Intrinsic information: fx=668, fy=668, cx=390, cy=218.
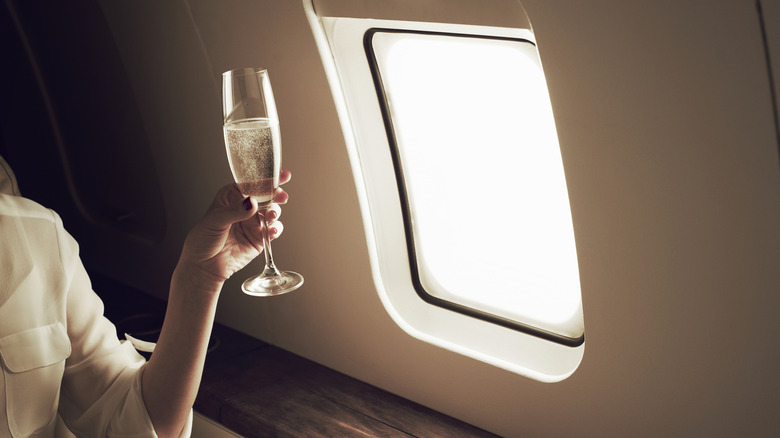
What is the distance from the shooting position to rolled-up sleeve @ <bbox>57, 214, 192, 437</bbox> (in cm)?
134

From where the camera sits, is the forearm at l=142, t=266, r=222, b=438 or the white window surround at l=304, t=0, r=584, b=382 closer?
the forearm at l=142, t=266, r=222, b=438

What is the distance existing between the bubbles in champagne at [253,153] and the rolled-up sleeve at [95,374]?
0.45 metres

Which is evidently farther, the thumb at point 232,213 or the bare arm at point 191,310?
the bare arm at point 191,310

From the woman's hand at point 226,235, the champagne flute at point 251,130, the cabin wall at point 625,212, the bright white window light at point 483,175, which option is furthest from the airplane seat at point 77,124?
the champagne flute at point 251,130

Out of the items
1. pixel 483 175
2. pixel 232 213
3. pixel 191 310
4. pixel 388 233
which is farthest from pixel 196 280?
pixel 483 175

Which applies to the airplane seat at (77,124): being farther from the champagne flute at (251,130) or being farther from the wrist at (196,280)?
the champagne flute at (251,130)

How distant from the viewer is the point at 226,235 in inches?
48.3

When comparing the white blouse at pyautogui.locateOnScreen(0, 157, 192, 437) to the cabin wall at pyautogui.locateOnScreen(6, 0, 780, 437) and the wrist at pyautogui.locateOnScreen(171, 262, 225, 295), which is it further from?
the cabin wall at pyautogui.locateOnScreen(6, 0, 780, 437)

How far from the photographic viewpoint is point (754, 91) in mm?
954

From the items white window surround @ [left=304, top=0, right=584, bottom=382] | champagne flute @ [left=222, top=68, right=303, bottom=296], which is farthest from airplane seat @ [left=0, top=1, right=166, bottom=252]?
champagne flute @ [left=222, top=68, right=303, bottom=296]

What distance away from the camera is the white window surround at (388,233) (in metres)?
1.58

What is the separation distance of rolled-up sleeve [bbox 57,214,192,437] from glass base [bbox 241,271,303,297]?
31 cm

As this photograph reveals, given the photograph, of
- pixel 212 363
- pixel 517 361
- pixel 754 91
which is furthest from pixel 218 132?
pixel 754 91

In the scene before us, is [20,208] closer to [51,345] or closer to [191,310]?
[51,345]
